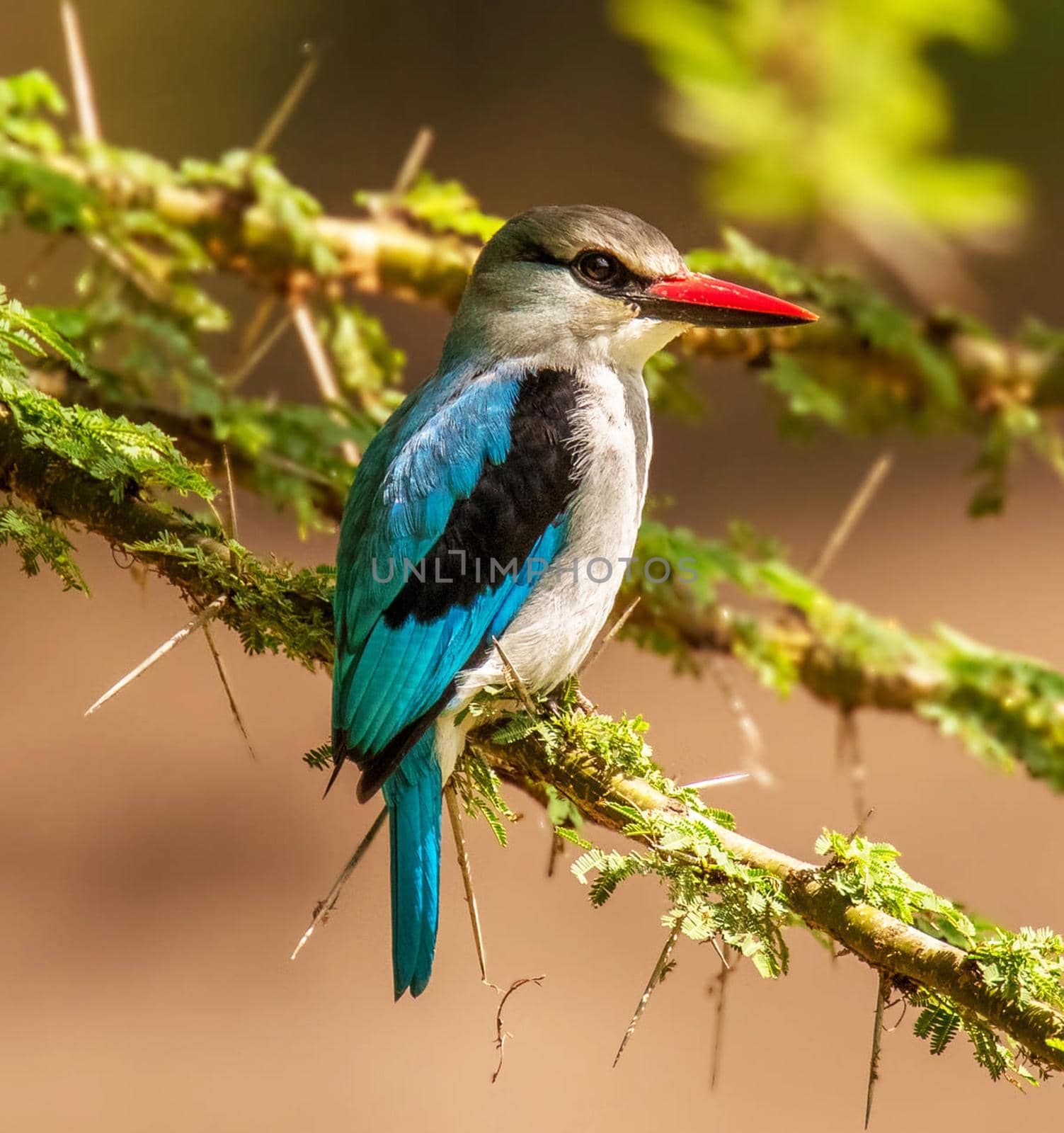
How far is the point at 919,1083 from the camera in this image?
5.19 metres

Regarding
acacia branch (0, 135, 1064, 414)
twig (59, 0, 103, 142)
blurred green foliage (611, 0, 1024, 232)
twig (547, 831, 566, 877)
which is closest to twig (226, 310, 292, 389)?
acacia branch (0, 135, 1064, 414)

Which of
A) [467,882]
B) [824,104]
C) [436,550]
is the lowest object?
[467,882]

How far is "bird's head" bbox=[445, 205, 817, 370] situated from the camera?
3014mm

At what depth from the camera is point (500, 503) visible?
2734mm

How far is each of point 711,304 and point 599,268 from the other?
0.27 metres

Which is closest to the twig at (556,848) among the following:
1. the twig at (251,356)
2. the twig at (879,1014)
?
the twig at (879,1014)

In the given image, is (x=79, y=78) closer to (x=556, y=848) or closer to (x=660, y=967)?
(x=556, y=848)

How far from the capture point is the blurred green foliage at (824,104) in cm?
351

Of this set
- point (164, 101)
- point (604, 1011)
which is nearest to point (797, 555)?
point (604, 1011)

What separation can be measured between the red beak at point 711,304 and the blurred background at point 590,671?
0.81m

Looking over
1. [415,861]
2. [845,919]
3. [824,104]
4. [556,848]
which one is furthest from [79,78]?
[845,919]

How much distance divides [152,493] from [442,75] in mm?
7331

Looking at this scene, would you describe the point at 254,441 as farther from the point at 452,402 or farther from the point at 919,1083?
the point at 919,1083

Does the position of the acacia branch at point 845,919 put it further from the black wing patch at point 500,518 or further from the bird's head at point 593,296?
the bird's head at point 593,296
